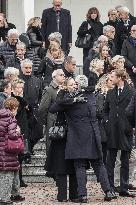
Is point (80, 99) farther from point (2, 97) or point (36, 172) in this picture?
point (36, 172)

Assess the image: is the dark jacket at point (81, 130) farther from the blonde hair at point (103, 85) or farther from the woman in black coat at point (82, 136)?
the blonde hair at point (103, 85)

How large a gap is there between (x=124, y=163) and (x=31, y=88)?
3182mm

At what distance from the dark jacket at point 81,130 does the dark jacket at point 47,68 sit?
3.49m

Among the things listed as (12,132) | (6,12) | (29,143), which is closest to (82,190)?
(12,132)

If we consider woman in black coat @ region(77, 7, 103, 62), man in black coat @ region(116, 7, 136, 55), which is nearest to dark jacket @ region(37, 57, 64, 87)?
woman in black coat @ region(77, 7, 103, 62)

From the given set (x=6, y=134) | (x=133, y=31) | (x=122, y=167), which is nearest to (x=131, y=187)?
(x=122, y=167)

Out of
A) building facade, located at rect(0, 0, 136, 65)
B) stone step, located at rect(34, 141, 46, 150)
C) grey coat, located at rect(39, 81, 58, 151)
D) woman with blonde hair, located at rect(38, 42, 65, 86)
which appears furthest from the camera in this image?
building facade, located at rect(0, 0, 136, 65)

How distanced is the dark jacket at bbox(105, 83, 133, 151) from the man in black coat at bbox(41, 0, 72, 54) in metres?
5.70

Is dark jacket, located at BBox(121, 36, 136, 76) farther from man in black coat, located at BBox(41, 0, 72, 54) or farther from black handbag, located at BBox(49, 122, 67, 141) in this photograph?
black handbag, located at BBox(49, 122, 67, 141)

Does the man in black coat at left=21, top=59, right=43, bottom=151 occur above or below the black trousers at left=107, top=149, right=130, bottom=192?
above

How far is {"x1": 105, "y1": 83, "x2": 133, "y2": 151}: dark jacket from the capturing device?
53.7 ft

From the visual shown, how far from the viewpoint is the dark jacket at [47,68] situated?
1919cm

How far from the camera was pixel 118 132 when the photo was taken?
1645cm

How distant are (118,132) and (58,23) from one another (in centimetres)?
621
